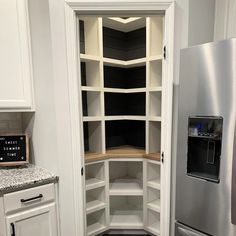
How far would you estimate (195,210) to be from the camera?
3.98 feet

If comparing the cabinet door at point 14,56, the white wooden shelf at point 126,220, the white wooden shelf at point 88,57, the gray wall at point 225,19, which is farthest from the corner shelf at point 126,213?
the gray wall at point 225,19

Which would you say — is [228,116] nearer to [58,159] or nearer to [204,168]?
[204,168]

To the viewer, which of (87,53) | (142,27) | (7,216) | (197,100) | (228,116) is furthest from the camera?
(142,27)

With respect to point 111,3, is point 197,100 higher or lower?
lower

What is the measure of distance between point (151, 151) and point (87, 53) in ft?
4.38

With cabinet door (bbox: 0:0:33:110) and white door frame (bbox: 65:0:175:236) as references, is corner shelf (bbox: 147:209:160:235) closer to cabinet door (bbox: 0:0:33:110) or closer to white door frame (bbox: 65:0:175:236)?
white door frame (bbox: 65:0:175:236)

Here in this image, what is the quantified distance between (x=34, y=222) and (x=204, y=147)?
130 cm

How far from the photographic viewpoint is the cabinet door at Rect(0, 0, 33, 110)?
1473mm

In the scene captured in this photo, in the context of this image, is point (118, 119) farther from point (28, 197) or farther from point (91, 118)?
point (28, 197)

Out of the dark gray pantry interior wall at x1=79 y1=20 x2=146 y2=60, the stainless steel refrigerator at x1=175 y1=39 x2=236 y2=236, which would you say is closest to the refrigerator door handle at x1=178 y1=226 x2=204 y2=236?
the stainless steel refrigerator at x1=175 y1=39 x2=236 y2=236

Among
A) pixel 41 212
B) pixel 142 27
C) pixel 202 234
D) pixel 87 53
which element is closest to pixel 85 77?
pixel 87 53

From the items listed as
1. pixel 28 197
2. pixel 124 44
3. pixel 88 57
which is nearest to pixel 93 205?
pixel 28 197

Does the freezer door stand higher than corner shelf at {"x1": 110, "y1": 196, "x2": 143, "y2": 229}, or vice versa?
the freezer door

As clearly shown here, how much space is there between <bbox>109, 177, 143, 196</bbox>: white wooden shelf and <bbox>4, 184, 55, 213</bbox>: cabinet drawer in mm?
949
